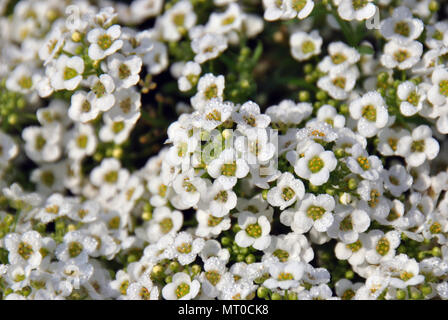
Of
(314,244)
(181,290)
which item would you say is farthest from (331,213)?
(181,290)

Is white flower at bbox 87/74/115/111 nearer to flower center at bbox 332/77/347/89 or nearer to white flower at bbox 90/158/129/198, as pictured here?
white flower at bbox 90/158/129/198

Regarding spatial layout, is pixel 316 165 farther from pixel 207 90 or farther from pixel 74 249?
pixel 74 249

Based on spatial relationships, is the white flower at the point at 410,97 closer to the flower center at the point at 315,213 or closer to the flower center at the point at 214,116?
the flower center at the point at 315,213

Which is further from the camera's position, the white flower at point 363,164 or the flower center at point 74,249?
the flower center at point 74,249

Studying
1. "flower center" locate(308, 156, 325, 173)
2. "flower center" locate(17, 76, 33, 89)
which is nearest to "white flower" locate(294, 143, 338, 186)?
"flower center" locate(308, 156, 325, 173)

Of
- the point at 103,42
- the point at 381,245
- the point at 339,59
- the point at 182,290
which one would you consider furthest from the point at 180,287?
the point at 339,59

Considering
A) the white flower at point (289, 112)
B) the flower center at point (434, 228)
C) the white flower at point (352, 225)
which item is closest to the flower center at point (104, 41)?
the white flower at point (289, 112)
